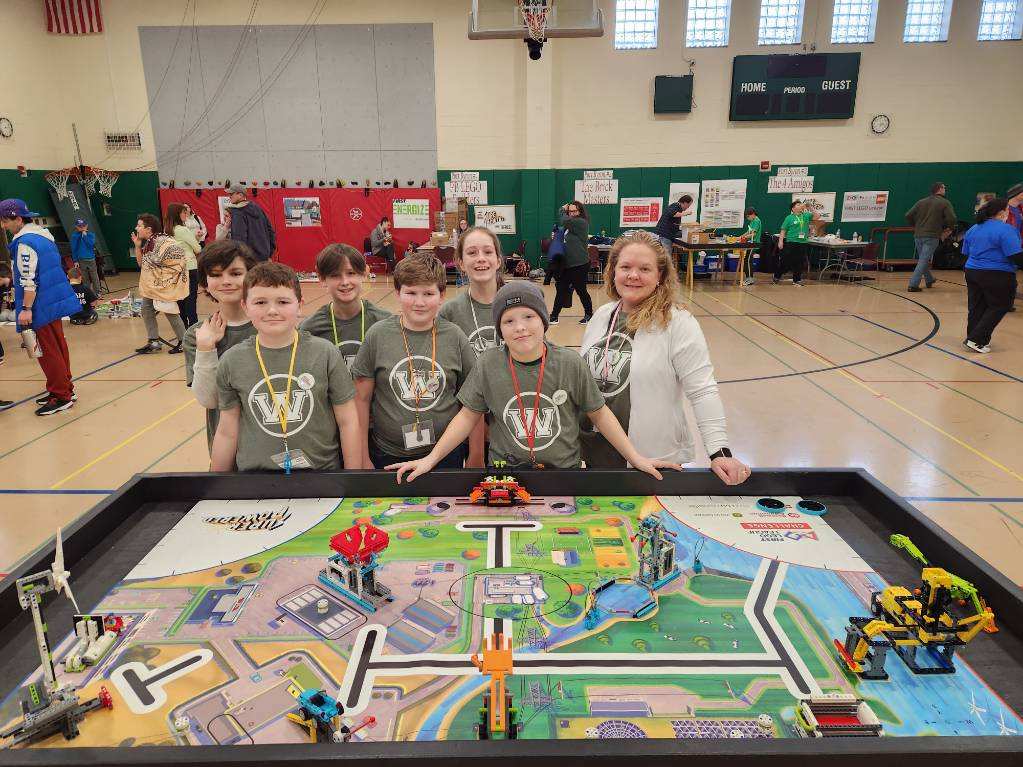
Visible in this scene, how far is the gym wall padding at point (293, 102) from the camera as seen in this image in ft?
42.8

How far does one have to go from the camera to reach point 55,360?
5.88 metres

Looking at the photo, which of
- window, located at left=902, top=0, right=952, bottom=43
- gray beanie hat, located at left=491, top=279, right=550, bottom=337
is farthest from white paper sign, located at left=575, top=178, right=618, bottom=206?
gray beanie hat, located at left=491, top=279, right=550, bottom=337

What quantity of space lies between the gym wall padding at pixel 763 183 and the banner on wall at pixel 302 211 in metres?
2.72

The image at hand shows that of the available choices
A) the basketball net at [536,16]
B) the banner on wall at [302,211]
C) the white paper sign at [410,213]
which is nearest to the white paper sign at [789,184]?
the white paper sign at [410,213]

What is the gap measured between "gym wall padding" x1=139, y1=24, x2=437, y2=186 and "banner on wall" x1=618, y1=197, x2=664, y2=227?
162 inches

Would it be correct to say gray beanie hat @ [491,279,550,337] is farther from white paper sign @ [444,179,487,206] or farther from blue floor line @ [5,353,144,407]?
white paper sign @ [444,179,487,206]

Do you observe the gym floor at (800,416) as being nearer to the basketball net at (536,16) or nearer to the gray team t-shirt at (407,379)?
the gray team t-shirt at (407,379)

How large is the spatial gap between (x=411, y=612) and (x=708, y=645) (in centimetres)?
78

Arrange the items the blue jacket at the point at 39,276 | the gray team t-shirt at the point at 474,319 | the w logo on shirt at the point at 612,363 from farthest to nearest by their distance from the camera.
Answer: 1. the blue jacket at the point at 39,276
2. the gray team t-shirt at the point at 474,319
3. the w logo on shirt at the point at 612,363

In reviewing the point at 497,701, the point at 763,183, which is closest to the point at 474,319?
the point at 497,701

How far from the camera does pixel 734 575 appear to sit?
6.33 ft

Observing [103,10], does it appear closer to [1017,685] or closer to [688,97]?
[688,97]

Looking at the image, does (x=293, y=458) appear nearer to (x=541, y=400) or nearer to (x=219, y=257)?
(x=541, y=400)

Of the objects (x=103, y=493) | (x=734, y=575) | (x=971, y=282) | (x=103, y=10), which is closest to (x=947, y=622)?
(x=734, y=575)
